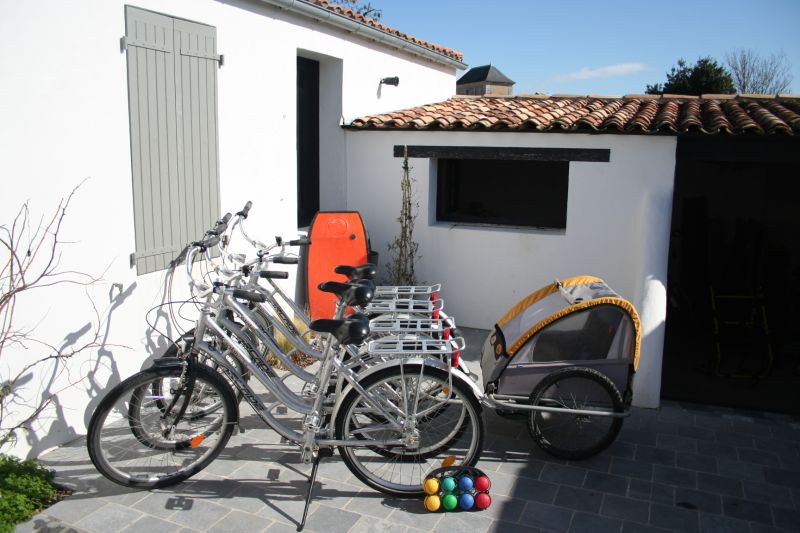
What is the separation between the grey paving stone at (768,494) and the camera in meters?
4.22

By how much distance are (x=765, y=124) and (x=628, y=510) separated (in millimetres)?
4188

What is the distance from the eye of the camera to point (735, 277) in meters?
8.88

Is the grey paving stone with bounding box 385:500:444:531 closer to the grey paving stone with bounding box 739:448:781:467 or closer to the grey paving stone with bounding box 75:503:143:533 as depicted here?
the grey paving stone with bounding box 75:503:143:533

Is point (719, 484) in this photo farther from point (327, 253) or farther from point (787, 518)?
point (327, 253)

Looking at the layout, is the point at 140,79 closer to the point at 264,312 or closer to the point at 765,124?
the point at 264,312

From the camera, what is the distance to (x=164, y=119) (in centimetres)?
527

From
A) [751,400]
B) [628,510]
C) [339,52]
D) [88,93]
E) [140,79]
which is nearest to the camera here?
[628,510]

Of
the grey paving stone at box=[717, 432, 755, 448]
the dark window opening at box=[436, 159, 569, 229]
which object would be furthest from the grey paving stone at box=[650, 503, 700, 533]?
the dark window opening at box=[436, 159, 569, 229]

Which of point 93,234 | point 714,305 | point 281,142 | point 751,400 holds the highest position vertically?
point 281,142

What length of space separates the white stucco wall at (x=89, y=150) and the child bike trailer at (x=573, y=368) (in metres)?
2.86

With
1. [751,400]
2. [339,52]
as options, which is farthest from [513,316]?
[339,52]

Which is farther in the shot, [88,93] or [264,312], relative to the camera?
[264,312]

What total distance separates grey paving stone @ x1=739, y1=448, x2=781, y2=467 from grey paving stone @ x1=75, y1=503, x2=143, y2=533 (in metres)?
4.15

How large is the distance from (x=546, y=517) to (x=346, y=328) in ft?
5.45
